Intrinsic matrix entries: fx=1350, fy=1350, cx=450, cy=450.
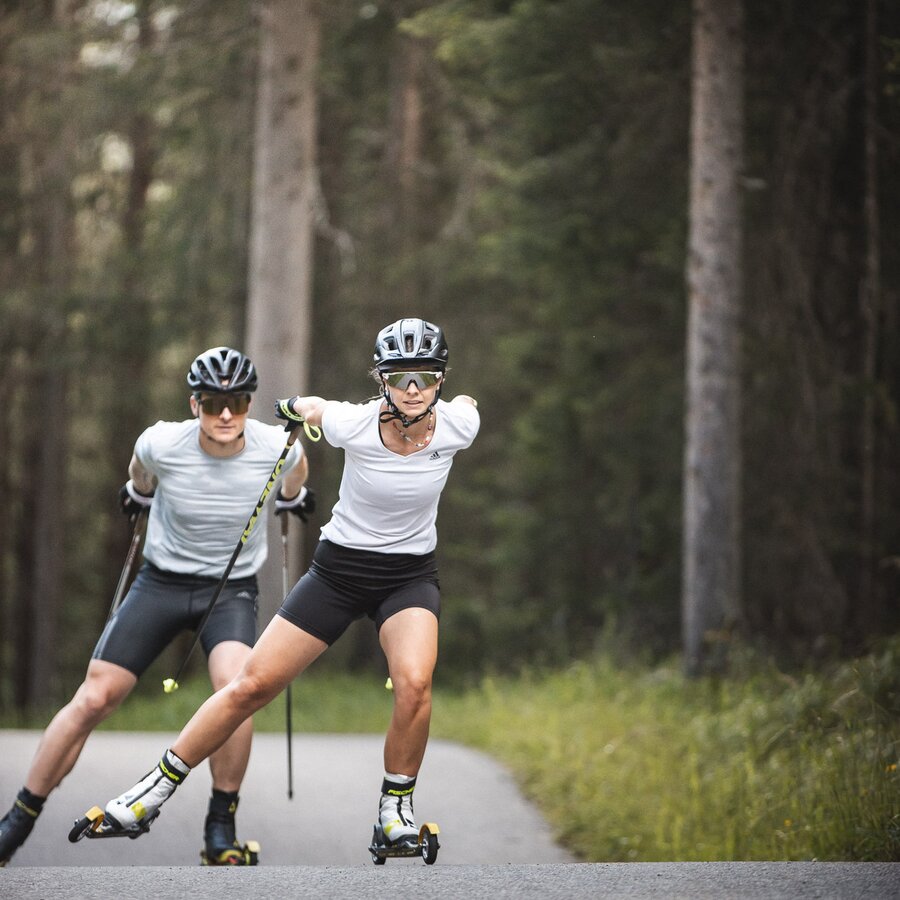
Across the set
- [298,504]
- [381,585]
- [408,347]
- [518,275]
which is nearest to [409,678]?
[381,585]

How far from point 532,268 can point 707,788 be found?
9.47 m

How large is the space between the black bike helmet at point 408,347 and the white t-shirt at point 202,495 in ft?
2.96

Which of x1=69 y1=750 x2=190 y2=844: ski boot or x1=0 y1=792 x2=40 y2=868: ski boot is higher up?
x1=69 y1=750 x2=190 y2=844: ski boot

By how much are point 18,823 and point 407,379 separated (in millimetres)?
2899

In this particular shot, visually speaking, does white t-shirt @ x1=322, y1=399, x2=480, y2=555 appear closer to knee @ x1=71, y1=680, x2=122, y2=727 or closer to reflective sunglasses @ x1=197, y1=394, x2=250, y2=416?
reflective sunglasses @ x1=197, y1=394, x2=250, y2=416

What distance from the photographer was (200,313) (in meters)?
20.8

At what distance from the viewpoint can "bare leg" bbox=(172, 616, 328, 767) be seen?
19.2ft

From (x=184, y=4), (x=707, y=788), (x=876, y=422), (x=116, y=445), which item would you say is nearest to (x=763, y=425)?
(x=876, y=422)

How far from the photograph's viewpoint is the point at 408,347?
5953 mm

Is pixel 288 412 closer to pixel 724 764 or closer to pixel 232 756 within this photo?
pixel 232 756

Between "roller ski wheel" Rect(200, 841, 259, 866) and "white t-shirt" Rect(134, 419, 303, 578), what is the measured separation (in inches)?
53.3

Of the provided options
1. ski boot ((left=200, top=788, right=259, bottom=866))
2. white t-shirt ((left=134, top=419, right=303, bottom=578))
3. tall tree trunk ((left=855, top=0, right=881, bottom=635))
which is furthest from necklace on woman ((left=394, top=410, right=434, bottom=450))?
tall tree trunk ((left=855, top=0, right=881, bottom=635))

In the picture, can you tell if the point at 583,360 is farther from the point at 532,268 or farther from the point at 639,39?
the point at 639,39

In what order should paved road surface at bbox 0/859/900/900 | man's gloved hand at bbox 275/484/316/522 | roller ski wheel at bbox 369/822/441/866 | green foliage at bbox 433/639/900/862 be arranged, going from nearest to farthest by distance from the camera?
paved road surface at bbox 0/859/900/900 → roller ski wheel at bbox 369/822/441/866 → green foliage at bbox 433/639/900/862 → man's gloved hand at bbox 275/484/316/522
